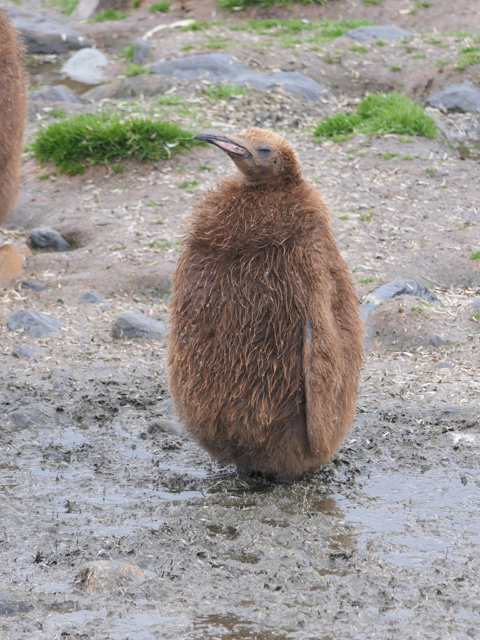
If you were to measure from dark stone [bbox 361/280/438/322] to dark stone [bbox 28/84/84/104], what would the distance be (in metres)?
6.64

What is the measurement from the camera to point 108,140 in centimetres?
943

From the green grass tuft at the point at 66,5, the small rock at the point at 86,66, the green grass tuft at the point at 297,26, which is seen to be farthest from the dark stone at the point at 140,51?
the green grass tuft at the point at 66,5

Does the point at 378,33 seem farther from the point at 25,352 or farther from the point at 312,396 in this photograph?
the point at 312,396

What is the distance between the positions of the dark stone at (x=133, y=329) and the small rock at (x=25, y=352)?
0.61 m

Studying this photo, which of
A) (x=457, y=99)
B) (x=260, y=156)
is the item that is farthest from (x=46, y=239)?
(x=457, y=99)

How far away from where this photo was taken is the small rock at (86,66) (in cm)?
1410

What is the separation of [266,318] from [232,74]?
849 centimetres

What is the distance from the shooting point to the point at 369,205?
28.1 ft

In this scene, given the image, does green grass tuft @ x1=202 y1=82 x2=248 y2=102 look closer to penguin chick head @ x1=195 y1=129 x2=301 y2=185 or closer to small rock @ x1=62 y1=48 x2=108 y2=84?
small rock @ x1=62 y1=48 x2=108 y2=84

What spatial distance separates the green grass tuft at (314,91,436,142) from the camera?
392 inches

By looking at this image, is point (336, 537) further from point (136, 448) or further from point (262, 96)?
point (262, 96)

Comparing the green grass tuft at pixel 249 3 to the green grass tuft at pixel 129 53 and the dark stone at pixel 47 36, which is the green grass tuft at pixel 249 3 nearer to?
the dark stone at pixel 47 36

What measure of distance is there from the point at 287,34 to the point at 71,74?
3.43 m

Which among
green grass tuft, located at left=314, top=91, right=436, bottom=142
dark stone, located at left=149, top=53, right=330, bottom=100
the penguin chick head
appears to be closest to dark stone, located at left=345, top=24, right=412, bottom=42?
dark stone, located at left=149, top=53, right=330, bottom=100
